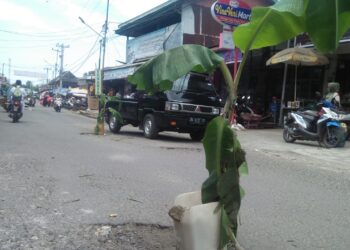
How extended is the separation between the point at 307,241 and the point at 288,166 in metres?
5.05

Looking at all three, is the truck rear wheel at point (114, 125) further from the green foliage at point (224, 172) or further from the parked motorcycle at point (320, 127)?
the green foliage at point (224, 172)

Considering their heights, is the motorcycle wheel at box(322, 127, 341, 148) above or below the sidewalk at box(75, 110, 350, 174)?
above

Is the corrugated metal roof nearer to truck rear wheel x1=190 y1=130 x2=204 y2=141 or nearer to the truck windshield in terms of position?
truck rear wheel x1=190 y1=130 x2=204 y2=141

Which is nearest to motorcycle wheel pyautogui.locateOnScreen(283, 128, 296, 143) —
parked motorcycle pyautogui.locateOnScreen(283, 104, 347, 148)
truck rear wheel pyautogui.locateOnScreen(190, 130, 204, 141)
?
parked motorcycle pyautogui.locateOnScreen(283, 104, 347, 148)

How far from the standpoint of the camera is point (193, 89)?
517 inches

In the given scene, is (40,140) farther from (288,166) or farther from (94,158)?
(288,166)

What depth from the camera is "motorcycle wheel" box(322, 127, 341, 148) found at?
12148 mm

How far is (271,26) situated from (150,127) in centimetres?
1029

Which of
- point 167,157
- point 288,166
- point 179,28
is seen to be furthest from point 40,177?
point 179,28

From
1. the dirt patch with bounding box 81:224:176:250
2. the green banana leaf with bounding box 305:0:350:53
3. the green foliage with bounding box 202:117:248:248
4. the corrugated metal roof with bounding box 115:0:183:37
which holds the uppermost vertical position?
the corrugated metal roof with bounding box 115:0:183:37

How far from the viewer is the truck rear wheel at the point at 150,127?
531 inches

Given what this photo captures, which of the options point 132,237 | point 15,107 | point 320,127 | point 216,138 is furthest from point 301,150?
point 15,107

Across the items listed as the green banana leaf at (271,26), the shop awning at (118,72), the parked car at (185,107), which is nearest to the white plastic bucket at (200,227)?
the green banana leaf at (271,26)

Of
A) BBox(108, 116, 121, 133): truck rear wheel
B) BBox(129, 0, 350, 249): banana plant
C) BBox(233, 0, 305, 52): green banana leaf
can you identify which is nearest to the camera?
BBox(233, 0, 305, 52): green banana leaf
